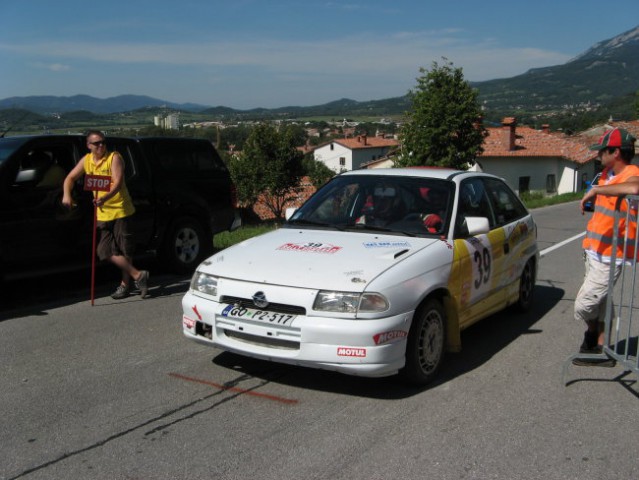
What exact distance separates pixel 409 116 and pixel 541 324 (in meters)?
30.2

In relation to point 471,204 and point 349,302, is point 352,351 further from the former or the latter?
point 471,204

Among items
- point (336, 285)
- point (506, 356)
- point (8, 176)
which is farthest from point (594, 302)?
point (8, 176)

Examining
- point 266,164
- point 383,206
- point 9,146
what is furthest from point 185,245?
point 266,164

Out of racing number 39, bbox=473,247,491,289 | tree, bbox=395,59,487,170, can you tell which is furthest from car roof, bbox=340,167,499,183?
tree, bbox=395,59,487,170

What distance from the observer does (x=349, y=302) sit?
4340 mm

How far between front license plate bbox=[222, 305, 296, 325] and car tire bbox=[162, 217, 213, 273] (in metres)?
4.49

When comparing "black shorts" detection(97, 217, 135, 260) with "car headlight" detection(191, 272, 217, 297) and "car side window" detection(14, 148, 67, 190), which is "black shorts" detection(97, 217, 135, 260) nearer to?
"car side window" detection(14, 148, 67, 190)

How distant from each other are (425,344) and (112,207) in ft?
13.9

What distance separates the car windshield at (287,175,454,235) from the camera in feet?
18.1

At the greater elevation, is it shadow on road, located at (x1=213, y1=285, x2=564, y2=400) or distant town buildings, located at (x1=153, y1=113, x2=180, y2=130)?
distant town buildings, located at (x1=153, y1=113, x2=180, y2=130)

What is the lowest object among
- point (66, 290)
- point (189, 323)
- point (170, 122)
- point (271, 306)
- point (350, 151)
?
point (66, 290)

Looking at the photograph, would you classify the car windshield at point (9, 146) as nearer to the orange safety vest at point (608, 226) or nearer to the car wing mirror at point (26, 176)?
the car wing mirror at point (26, 176)

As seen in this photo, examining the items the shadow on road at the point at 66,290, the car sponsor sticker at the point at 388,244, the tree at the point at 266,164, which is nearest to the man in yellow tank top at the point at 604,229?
the car sponsor sticker at the point at 388,244

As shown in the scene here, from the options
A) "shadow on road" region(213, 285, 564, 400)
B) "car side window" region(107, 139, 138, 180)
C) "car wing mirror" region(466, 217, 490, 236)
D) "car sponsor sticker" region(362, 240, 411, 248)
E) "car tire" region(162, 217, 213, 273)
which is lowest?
"shadow on road" region(213, 285, 564, 400)
